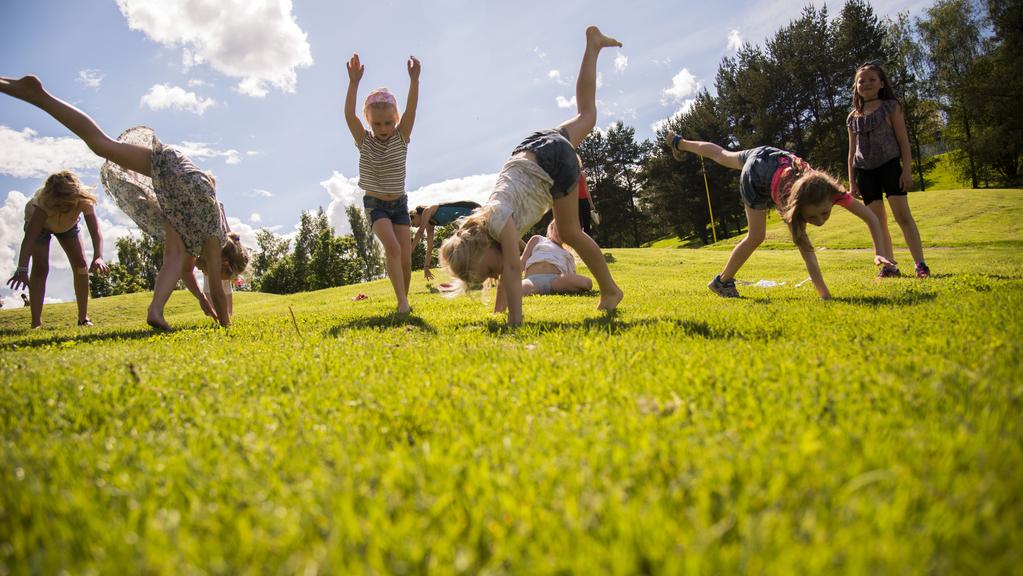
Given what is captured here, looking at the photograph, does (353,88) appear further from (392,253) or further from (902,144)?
(902,144)

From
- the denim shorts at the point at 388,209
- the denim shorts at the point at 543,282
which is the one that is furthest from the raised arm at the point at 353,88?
the denim shorts at the point at 543,282

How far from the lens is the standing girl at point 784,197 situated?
500 cm

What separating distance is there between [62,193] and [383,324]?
537 centimetres

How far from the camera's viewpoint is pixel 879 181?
7426 millimetres

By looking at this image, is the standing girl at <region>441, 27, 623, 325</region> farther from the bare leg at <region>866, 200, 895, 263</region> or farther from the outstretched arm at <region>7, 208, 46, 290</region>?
the outstretched arm at <region>7, 208, 46, 290</region>

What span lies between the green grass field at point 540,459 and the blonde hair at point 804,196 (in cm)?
228

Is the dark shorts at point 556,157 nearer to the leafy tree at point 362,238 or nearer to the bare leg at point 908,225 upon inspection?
the bare leg at point 908,225

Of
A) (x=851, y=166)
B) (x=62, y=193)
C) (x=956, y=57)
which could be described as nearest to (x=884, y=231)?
(x=851, y=166)

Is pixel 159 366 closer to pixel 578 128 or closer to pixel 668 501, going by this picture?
pixel 668 501

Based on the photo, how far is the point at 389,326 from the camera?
473cm

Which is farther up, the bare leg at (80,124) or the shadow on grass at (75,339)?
the bare leg at (80,124)

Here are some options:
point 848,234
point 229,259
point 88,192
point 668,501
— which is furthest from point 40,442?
point 848,234

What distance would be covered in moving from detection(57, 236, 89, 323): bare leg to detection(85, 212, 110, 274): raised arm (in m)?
0.74

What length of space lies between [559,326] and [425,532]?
292 cm
